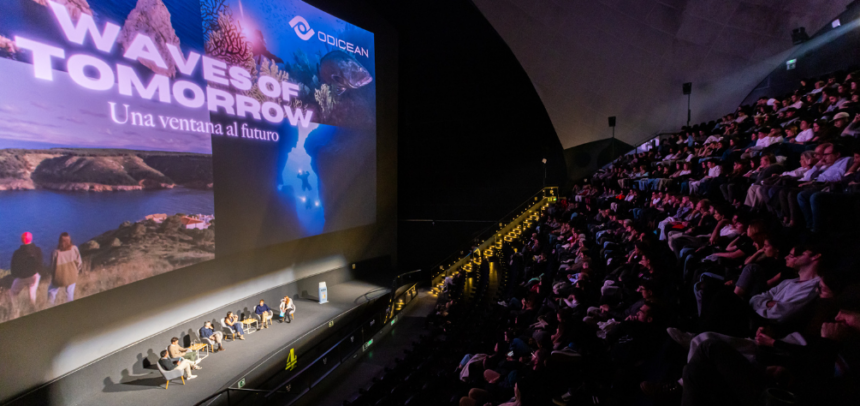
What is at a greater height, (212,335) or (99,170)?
(99,170)

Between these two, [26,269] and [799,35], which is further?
[799,35]

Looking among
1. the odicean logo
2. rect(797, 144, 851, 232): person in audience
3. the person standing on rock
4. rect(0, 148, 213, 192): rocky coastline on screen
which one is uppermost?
the odicean logo

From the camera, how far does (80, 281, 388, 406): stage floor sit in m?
5.68

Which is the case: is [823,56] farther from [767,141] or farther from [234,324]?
[234,324]

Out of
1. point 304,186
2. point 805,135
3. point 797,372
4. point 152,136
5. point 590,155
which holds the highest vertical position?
point 590,155

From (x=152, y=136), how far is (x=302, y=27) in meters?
4.83

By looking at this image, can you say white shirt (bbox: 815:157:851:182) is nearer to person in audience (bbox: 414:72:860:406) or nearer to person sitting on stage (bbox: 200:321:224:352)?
person in audience (bbox: 414:72:860:406)

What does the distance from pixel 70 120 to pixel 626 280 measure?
24.0 ft

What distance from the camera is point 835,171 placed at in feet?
12.7

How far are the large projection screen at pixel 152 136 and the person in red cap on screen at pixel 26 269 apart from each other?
1 centimetres

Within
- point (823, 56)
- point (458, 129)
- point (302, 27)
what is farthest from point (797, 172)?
point (458, 129)

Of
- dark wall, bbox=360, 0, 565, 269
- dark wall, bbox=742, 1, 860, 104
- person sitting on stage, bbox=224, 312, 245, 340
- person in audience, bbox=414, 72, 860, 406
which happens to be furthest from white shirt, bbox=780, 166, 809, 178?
dark wall, bbox=360, 0, 565, 269

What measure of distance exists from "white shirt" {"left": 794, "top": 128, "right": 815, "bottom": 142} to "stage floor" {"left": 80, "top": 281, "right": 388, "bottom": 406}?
28.1ft

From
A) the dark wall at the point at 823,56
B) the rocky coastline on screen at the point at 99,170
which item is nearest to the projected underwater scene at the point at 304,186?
the rocky coastline on screen at the point at 99,170
